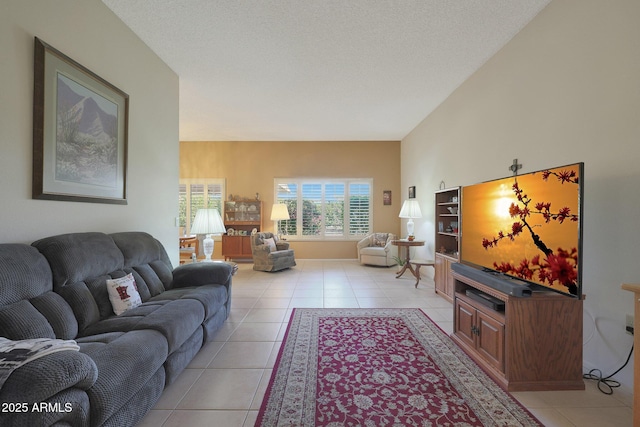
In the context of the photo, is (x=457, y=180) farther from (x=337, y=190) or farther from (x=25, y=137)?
(x=25, y=137)

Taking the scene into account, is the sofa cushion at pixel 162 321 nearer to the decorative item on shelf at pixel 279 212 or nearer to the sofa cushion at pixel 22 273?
the sofa cushion at pixel 22 273

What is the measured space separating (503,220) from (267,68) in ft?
10.4

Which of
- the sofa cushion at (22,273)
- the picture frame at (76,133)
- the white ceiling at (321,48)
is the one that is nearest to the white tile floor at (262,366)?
the sofa cushion at (22,273)

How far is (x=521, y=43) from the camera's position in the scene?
2709mm

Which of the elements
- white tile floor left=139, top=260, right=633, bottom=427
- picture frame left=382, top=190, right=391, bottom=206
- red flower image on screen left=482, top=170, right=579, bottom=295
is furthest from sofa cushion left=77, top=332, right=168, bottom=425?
picture frame left=382, top=190, right=391, bottom=206

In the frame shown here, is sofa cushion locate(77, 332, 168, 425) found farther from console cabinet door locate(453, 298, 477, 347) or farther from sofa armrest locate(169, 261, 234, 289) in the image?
console cabinet door locate(453, 298, 477, 347)

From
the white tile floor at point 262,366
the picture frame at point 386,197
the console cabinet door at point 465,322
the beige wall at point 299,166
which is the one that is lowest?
the white tile floor at point 262,366

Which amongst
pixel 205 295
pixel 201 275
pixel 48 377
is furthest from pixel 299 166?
pixel 48 377

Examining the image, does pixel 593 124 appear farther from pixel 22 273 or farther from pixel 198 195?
A: pixel 198 195

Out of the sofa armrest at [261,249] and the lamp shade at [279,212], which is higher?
the lamp shade at [279,212]

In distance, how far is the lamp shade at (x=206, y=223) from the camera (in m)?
3.69

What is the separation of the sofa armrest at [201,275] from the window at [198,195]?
14.5 ft

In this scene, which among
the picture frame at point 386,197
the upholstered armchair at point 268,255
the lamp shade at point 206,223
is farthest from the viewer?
the picture frame at point 386,197

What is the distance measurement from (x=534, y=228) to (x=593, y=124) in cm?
91
